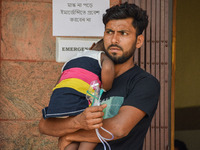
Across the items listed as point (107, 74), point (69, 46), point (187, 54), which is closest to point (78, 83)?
point (107, 74)

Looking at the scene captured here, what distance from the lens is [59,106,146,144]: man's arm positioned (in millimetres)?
1711

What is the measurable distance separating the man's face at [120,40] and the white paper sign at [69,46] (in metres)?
1.10

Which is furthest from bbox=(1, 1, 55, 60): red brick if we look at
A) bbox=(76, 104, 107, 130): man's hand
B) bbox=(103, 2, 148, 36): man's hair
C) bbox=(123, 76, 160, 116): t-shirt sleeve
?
bbox=(76, 104, 107, 130): man's hand

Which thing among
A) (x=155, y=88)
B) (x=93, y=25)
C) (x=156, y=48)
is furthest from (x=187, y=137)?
(x=155, y=88)

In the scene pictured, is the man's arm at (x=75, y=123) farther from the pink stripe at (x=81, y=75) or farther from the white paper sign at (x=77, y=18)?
the white paper sign at (x=77, y=18)

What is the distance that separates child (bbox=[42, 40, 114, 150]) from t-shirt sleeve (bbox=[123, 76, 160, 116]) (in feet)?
0.66

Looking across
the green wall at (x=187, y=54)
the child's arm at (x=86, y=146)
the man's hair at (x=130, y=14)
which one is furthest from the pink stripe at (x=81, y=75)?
the green wall at (x=187, y=54)

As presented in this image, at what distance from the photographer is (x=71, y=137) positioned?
72.4 inches

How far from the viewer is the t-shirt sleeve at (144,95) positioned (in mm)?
1825

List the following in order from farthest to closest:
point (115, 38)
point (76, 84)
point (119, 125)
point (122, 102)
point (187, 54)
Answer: point (187, 54)
point (115, 38)
point (122, 102)
point (76, 84)
point (119, 125)

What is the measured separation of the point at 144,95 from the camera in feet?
6.12

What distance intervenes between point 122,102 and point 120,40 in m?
0.51

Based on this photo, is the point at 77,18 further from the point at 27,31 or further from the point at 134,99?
the point at 134,99

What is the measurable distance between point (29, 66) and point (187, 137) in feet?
11.1
